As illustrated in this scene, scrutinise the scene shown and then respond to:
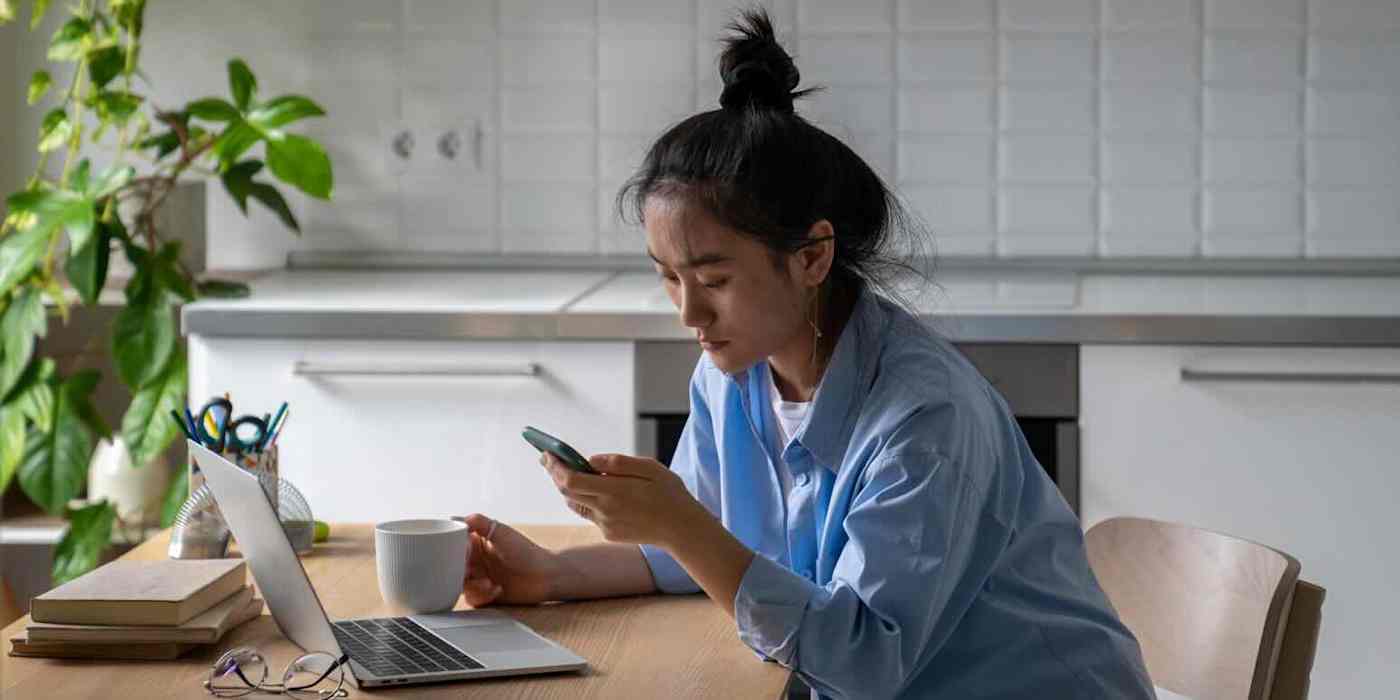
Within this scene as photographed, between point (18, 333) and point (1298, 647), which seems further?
point (18, 333)

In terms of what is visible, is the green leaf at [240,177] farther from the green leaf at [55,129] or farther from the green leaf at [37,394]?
the green leaf at [37,394]

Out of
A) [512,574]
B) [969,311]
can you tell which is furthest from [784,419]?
[969,311]

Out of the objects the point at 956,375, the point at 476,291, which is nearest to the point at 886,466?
the point at 956,375

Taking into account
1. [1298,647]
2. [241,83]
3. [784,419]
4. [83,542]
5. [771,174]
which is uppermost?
[241,83]

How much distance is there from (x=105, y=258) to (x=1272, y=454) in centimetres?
201

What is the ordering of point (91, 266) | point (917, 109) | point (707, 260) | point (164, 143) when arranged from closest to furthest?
point (707, 260) → point (91, 266) → point (164, 143) → point (917, 109)

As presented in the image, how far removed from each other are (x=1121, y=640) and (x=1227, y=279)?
1902mm

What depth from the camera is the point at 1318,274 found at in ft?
11.4

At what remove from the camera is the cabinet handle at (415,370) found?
299 cm

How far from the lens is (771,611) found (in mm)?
1515

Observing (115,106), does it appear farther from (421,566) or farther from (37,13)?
(421,566)

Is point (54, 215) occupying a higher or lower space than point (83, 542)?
higher

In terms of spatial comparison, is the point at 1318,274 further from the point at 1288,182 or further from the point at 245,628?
the point at 245,628

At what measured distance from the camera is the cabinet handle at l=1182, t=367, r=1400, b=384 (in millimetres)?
2850
